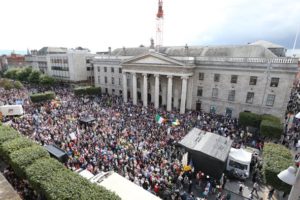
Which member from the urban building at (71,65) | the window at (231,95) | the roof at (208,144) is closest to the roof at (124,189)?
the roof at (208,144)

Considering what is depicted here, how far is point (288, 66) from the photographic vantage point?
79.1 feet

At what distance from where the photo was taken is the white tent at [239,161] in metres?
16.0

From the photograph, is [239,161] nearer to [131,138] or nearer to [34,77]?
[131,138]

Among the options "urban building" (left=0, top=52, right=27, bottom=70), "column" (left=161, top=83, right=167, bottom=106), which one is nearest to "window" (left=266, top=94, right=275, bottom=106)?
"column" (left=161, top=83, right=167, bottom=106)

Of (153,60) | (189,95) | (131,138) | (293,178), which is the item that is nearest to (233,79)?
(189,95)

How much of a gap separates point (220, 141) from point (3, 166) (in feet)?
73.3


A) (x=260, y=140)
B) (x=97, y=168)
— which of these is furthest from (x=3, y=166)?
(x=260, y=140)

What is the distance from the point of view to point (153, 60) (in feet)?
111

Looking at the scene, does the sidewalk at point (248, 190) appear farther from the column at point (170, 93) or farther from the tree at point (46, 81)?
the tree at point (46, 81)

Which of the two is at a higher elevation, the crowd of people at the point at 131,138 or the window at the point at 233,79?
the window at the point at 233,79

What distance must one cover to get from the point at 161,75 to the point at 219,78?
1165 cm

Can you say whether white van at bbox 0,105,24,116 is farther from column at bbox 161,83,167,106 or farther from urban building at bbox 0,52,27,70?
urban building at bbox 0,52,27,70

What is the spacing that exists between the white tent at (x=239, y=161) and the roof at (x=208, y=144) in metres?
1.02

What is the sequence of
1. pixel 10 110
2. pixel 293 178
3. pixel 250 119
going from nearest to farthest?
pixel 293 178 → pixel 250 119 → pixel 10 110
